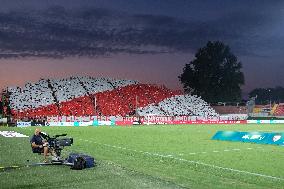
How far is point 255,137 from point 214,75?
100193 millimetres

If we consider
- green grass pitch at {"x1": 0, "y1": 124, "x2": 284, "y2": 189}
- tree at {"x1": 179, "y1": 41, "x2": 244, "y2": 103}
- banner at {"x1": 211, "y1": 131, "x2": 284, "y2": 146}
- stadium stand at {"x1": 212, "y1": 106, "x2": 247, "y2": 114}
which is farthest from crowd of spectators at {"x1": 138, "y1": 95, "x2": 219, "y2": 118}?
green grass pitch at {"x1": 0, "y1": 124, "x2": 284, "y2": 189}

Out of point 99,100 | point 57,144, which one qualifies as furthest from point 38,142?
point 99,100

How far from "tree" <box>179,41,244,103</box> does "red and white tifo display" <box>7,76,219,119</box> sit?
26031 mm

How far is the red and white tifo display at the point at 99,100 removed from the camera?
84688mm

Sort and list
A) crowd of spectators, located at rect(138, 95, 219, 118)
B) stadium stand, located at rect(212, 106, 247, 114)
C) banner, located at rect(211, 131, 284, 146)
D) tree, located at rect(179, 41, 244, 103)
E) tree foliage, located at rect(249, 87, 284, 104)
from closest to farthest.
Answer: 1. banner, located at rect(211, 131, 284, 146)
2. crowd of spectators, located at rect(138, 95, 219, 118)
3. stadium stand, located at rect(212, 106, 247, 114)
4. tree, located at rect(179, 41, 244, 103)
5. tree foliage, located at rect(249, 87, 284, 104)

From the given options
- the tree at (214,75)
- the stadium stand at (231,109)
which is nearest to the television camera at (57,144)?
the stadium stand at (231,109)

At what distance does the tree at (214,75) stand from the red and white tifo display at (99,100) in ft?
85.4

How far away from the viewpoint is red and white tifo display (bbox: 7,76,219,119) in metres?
84.7

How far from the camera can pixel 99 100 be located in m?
90.1

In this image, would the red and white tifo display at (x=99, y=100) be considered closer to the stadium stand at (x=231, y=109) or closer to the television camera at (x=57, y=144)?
the stadium stand at (x=231, y=109)

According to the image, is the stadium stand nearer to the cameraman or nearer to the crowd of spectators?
the crowd of spectators

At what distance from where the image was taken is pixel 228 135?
101 ft

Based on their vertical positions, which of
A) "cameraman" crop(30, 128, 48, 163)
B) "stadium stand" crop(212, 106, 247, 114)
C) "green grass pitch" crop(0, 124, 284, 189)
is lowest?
"green grass pitch" crop(0, 124, 284, 189)

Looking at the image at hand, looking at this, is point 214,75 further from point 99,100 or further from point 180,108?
point 99,100
